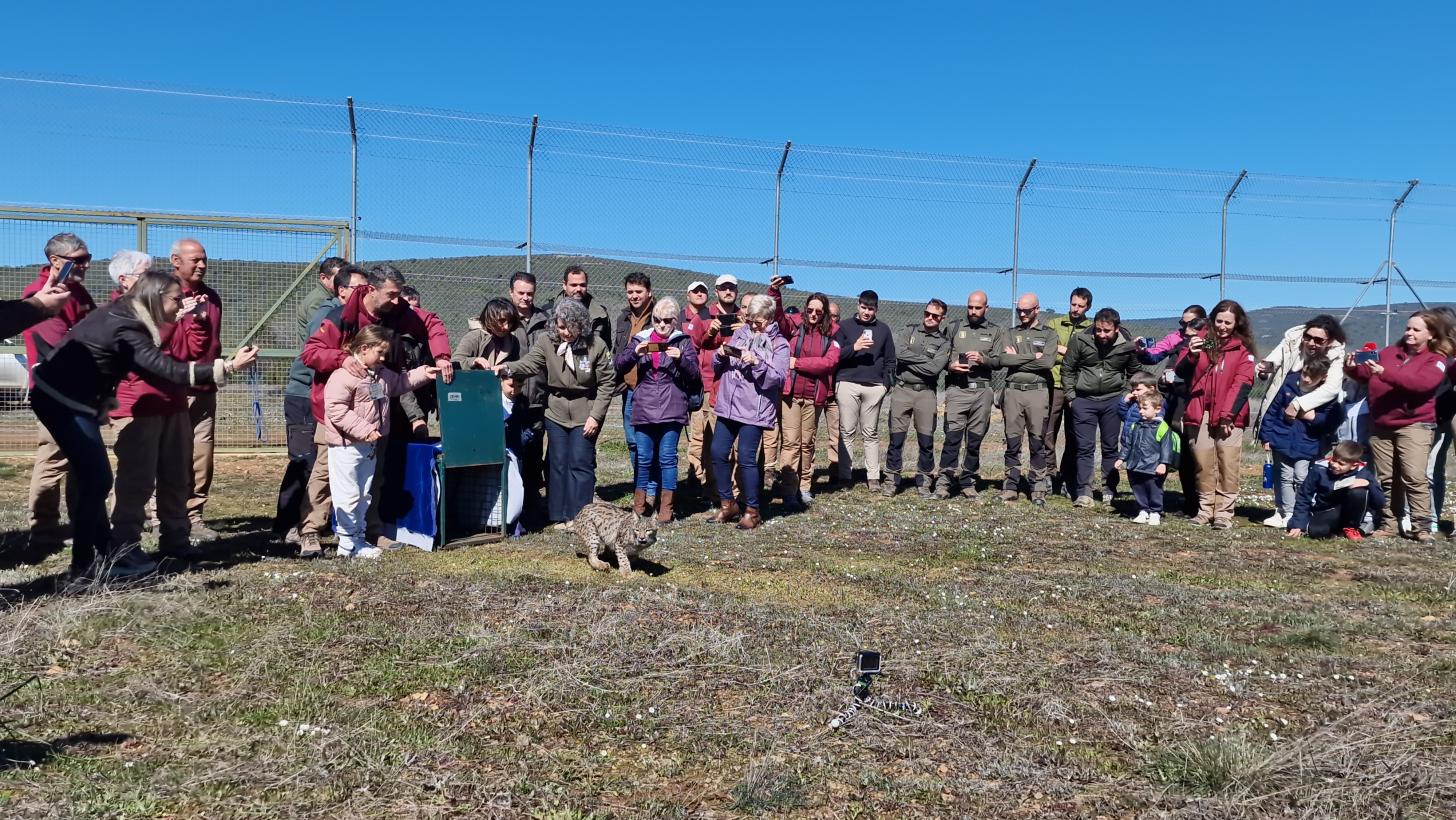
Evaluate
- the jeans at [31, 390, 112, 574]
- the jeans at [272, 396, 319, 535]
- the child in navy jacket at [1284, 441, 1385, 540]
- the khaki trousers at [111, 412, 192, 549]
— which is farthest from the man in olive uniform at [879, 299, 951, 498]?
the jeans at [31, 390, 112, 574]

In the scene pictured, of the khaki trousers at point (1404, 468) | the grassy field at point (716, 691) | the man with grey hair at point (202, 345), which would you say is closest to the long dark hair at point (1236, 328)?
the khaki trousers at point (1404, 468)

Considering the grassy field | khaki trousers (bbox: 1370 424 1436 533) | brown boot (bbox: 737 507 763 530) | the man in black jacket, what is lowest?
the grassy field

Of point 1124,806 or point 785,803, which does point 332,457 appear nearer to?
point 785,803

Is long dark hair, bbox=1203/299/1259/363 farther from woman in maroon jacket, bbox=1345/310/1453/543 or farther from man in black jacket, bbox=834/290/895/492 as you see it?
man in black jacket, bbox=834/290/895/492

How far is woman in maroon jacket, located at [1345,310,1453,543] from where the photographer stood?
8.78 metres

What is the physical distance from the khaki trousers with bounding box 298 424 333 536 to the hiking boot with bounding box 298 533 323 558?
0.14ft

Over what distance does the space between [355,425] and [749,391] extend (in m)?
3.32

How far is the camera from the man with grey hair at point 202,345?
6859 millimetres

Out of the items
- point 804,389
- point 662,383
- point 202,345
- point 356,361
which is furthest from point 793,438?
point 202,345

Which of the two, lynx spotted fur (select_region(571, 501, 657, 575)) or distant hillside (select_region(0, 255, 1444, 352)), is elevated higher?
distant hillside (select_region(0, 255, 1444, 352))

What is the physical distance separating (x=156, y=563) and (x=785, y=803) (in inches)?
185

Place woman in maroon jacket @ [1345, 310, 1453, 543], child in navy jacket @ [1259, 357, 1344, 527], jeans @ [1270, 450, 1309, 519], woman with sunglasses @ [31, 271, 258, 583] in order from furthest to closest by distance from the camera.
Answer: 1. jeans @ [1270, 450, 1309, 519]
2. child in navy jacket @ [1259, 357, 1344, 527]
3. woman in maroon jacket @ [1345, 310, 1453, 543]
4. woman with sunglasses @ [31, 271, 258, 583]

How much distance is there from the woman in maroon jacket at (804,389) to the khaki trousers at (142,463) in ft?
18.0

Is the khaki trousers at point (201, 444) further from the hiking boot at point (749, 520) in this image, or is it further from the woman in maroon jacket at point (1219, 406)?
the woman in maroon jacket at point (1219, 406)
